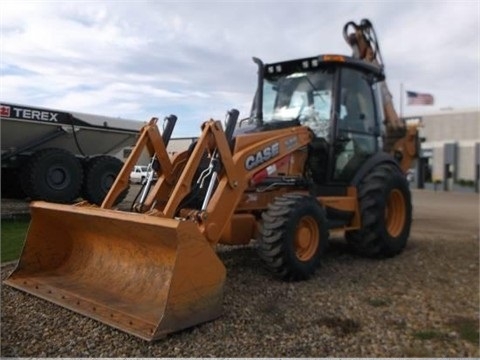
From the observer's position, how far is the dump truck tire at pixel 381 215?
7234 mm

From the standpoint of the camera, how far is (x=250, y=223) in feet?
19.5

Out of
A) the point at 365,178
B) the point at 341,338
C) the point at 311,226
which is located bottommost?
the point at 341,338

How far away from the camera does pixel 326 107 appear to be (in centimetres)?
719

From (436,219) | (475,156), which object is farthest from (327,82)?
(475,156)

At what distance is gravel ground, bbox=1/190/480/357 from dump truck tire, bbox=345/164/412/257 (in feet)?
1.96

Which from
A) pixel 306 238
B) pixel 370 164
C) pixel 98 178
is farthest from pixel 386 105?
pixel 98 178

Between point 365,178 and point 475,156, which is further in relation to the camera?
point 475,156

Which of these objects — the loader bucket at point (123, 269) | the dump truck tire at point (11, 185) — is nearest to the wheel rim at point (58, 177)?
the dump truck tire at point (11, 185)

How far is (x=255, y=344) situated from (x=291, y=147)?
3.06m

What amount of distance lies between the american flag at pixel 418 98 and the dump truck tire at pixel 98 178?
28.1m

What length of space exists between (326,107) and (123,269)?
140 inches

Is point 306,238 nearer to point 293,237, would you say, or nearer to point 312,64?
point 293,237

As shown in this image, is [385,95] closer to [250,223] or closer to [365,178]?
[365,178]

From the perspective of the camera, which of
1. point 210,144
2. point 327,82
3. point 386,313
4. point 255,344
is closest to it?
point 255,344
